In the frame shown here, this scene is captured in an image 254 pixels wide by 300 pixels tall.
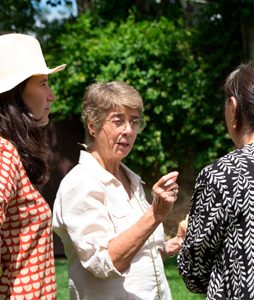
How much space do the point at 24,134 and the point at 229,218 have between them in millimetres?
845

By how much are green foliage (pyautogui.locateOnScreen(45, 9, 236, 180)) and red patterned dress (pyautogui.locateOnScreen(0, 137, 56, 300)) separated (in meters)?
8.52

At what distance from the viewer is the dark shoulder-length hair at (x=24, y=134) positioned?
2877 millimetres

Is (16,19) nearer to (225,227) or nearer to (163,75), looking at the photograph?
(163,75)

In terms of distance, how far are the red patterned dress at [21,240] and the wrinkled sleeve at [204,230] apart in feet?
1.91

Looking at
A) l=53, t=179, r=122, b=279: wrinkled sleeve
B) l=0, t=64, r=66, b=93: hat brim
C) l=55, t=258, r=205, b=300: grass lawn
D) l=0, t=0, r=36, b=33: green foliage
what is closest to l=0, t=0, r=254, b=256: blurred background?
l=0, t=0, r=36, b=33: green foliage

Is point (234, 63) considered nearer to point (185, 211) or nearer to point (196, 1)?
point (196, 1)

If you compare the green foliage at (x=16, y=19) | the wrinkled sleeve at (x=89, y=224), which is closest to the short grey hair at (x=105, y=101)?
the wrinkled sleeve at (x=89, y=224)

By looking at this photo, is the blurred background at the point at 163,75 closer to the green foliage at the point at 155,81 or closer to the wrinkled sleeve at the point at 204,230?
the green foliage at the point at 155,81

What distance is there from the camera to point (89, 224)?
134 inches

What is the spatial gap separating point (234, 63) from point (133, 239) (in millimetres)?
8763

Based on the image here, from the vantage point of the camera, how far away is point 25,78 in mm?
3006

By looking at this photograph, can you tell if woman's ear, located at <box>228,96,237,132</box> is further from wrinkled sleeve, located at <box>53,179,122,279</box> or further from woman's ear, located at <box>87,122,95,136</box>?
woman's ear, located at <box>87,122,95,136</box>

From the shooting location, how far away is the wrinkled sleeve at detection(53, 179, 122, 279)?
133 inches

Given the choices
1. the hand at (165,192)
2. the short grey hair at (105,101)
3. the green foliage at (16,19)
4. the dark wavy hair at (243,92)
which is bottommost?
the green foliage at (16,19)
